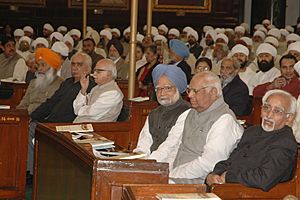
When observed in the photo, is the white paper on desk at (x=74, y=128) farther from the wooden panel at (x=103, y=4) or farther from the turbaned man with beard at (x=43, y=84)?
the wooden panel at (x=103, y=4)

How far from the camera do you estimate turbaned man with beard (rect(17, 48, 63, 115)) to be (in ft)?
28.2

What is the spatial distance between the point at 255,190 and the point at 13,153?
3.08 metres

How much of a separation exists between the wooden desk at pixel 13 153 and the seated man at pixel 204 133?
2039 millimetres

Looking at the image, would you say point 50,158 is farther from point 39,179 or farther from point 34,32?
point 34,32

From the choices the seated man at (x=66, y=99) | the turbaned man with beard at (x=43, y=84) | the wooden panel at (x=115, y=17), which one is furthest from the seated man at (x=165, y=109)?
the wooden panel at (x=115, y=17)

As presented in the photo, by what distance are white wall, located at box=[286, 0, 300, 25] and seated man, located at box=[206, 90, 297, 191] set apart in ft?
54.6

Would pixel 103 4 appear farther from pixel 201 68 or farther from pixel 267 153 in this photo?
pixel 267 153

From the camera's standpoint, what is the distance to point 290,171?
476 centimetres

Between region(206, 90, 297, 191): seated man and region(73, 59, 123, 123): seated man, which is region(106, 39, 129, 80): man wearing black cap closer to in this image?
region(73, 59, 123, 123): seated man

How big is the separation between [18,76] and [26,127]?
17.6ft

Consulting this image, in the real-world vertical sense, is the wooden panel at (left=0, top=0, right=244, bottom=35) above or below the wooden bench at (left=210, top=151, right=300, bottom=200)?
above

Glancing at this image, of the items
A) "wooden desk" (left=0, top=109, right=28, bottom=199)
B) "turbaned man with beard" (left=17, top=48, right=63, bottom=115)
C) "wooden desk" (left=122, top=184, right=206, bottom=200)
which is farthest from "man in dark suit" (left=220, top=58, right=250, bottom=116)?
"wooden desk" (left=122, top=184, right=206, bottom=200)

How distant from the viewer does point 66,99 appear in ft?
26.3

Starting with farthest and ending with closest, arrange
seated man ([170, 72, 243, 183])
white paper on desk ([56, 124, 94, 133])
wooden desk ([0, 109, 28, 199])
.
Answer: wooden desk ([0, 109, 28, 199]) < white paper on desk ([56, 124, 94, 133]) < seated man ([170, 72, 243, 183])
